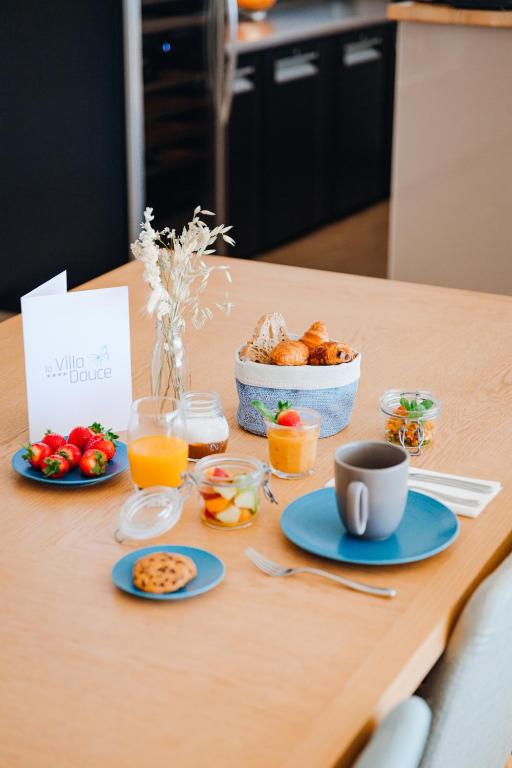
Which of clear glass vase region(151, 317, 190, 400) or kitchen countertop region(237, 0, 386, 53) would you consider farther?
kitchen countertop region(237, 0, 386, 53)

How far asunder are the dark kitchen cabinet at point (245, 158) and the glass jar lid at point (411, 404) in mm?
3302

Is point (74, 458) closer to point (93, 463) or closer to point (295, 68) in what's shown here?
point (93, 463)

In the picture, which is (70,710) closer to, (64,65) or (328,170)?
(64,65)

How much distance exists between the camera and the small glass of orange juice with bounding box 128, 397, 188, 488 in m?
1.38

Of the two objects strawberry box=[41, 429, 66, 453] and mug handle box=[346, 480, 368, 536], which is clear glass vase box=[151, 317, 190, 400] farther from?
mug handle box=[346, 480, 368, 536]

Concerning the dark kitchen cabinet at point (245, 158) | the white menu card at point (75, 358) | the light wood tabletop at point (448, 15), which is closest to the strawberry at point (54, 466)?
the white menu card at point (75, 358)

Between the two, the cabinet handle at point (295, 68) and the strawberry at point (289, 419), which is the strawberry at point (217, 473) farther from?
the cabinet handle at point (295, 68)

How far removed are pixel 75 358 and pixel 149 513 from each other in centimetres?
34

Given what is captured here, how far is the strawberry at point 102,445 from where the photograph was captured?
1.46m

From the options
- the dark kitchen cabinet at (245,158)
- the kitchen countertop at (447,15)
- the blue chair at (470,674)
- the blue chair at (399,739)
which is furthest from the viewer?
the dark kitchen cabinet at (245,158)

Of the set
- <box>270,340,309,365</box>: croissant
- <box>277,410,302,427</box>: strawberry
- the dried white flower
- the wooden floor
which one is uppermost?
the dried white flower

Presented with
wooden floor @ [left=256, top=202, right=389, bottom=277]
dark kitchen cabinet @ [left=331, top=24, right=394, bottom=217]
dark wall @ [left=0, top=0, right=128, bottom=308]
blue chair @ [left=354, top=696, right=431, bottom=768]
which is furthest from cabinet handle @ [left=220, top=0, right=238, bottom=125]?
blue chair @ [left=354, top=696, right=431, bottom=768]

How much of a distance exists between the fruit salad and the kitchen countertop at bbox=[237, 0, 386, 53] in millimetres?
3664

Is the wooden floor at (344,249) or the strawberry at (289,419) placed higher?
the strawberry at (289,419)
